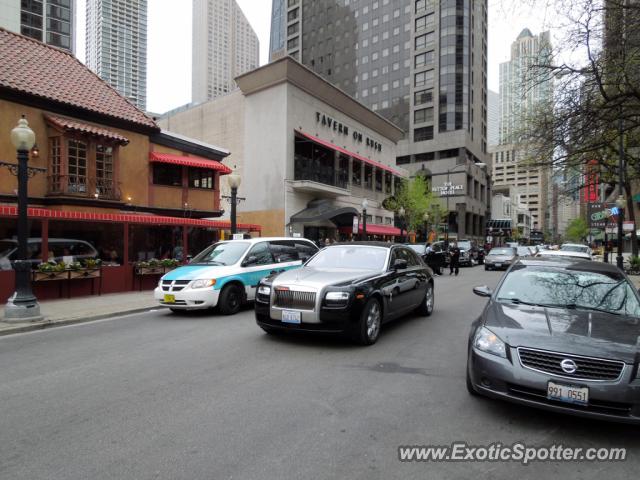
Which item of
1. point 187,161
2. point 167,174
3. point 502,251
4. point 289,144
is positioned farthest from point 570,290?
point 289,144

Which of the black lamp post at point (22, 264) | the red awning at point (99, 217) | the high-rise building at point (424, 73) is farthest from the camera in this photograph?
the high-rise building at point (424, 73)

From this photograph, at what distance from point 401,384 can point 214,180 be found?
65.0ft

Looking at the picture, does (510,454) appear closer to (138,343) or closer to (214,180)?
(138,343)

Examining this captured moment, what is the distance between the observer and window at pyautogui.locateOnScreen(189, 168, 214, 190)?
21922 millimetres

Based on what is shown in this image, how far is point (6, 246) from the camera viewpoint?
13.1 m

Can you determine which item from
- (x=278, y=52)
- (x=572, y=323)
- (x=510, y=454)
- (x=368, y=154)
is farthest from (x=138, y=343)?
(x=278, y=52)

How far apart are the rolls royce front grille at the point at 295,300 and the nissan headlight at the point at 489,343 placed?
2600 mm

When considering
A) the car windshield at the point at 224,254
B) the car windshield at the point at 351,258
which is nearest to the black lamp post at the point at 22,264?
the car windshield at the point at 224,254

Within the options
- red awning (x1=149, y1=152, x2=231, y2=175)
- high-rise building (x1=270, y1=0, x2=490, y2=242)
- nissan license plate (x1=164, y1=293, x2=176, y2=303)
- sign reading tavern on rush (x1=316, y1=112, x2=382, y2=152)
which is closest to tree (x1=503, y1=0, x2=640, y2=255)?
nissan license plate (x1=164, y1=293, x2=176, y2=303)

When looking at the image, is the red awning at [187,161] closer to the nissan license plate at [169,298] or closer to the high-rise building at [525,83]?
the nissan license plate at [169,298]

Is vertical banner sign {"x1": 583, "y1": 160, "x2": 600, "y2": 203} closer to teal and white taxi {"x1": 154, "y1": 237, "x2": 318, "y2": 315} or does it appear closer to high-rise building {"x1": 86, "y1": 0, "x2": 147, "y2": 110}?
teal and white taxi {"x1": 154, "y1": 237, "x2": 318, "y2": 315}

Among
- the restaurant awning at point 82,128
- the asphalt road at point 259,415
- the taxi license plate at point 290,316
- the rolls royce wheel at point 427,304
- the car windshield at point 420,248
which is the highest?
the restaurant awning at point 82,128

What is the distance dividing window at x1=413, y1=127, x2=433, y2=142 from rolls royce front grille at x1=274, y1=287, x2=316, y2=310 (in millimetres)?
69125

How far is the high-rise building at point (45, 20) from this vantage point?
62134 millimetres
